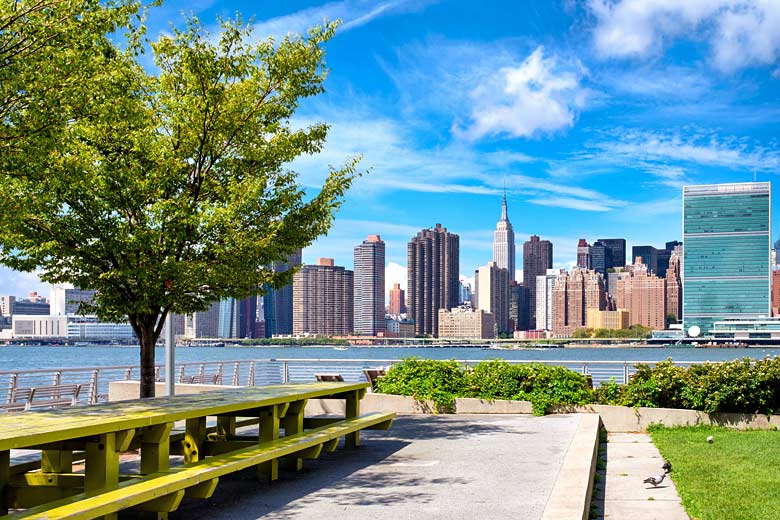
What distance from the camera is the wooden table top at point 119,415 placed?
5.98 m

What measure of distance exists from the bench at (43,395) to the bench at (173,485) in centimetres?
930

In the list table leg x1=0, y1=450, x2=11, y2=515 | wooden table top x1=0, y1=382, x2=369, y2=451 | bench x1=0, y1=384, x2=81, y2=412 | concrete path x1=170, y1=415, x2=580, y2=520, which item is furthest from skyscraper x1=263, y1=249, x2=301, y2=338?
table leg x1=0, y1=450, x2=11, y2=515

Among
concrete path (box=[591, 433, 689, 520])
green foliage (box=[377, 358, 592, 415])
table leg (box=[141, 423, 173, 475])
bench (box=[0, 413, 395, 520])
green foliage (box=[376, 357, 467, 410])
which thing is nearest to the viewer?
bench (box=[0, 413, 395, 520])

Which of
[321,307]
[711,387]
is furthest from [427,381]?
[321,307]

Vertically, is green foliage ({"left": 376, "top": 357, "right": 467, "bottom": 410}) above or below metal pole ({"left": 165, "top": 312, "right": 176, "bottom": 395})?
below

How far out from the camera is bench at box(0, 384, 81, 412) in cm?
1694

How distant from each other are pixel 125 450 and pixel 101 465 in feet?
2.67

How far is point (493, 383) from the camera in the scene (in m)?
16.3

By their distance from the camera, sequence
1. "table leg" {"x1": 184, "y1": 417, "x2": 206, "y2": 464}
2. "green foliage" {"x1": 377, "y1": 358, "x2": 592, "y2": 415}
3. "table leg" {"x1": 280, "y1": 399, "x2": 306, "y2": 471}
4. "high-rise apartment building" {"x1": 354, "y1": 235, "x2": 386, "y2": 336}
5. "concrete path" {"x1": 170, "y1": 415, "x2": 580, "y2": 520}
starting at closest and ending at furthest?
"concrete path" {"x1": 170, "y1": 415, "x2": 580, "y2": 520}
"table leg" {"x1": 184, "y1": 417, "x2": 206, "y2": 464}
"table leg" {"x1": 280, "y1": 399, "x2": 306, "y2": 471}
"green foliage" {"x1": 377, "y1": 358, "x2": 592, "y2": 415}
"high-rise apartment building" {"x1": 354, "y1": 235, "x2": 386, "y2": 336}

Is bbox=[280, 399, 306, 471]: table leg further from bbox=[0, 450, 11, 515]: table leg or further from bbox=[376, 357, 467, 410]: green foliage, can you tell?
bbox=[376, 357, 467, 410]: green foliage

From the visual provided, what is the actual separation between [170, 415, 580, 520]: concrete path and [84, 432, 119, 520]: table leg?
1.26 metres

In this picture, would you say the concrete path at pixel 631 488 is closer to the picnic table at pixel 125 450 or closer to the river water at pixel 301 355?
the picnic table at pixel 125 450

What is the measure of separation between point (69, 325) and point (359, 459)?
139 m

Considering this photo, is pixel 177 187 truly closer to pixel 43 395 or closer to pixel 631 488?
pixel 631 488
